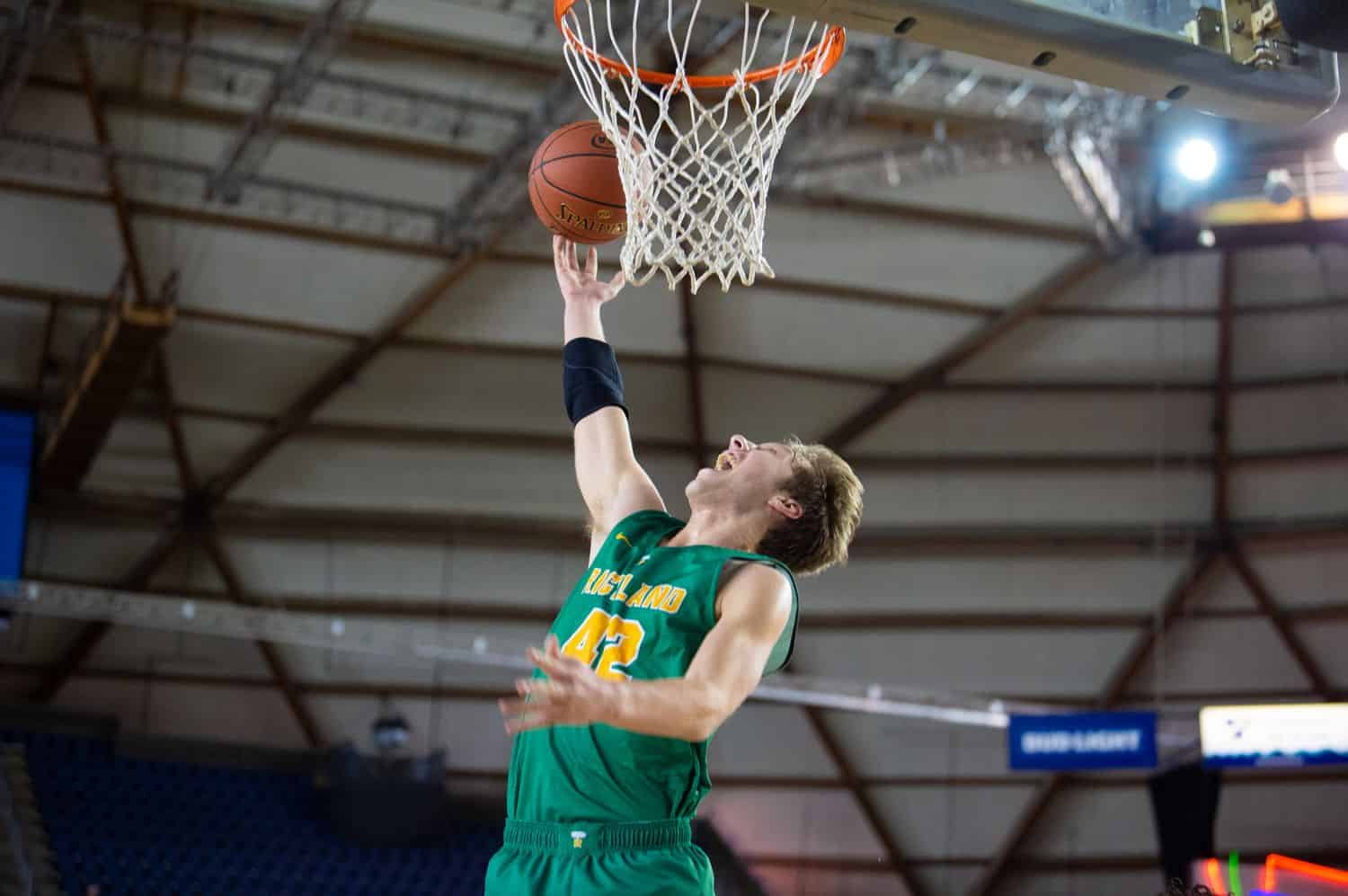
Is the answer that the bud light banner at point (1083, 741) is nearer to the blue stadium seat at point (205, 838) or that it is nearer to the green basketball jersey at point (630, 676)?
the blue stadium seat at point (205, 838)

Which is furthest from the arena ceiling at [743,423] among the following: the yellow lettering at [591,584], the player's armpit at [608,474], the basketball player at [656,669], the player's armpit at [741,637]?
the player's armpit at [741,637]

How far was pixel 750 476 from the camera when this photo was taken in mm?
3443

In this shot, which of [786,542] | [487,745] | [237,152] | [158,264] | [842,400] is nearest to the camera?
[786,542]

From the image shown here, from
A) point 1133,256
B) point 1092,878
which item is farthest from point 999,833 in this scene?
point 1133,256

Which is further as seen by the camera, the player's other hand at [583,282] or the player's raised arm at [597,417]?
the player's other hand at [583,282]

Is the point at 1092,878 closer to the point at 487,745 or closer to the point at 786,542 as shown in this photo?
the point at 487,745

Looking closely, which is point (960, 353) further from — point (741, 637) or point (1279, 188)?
point (741, 637)

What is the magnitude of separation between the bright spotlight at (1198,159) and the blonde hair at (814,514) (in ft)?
37.9

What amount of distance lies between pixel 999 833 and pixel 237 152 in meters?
13.0

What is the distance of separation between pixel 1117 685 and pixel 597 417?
16991 mm

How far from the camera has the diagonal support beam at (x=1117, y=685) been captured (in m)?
19.1

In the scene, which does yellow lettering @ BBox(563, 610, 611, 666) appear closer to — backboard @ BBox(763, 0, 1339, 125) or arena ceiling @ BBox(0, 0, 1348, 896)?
backboard @ BBox(763, 0, 1339, 125)

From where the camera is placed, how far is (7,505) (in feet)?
53.1

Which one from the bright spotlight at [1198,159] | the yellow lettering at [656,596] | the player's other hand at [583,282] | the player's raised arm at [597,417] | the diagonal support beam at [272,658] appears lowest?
the yellow lettering at [656,596]
